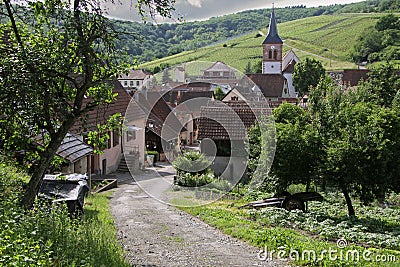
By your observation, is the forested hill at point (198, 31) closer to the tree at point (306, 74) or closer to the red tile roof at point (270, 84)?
the red tile roof at point (270, 84)

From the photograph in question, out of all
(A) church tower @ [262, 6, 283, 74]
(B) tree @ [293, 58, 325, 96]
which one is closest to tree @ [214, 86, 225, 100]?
(B) tree @ [293, 58, 325, 96]

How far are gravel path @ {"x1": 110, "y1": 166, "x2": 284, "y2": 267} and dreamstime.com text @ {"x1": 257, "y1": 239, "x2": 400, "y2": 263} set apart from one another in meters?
0.33

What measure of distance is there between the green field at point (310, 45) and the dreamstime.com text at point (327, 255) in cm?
7558

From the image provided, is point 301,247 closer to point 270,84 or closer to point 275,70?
point 270,84

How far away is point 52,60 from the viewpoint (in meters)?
7.10

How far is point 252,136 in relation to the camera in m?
18.5

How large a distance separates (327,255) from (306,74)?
186 feet

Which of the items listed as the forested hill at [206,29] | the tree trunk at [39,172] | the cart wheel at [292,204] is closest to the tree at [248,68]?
the forested hill at [206,29]

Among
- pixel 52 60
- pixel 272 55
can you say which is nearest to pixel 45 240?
pixel 52 60

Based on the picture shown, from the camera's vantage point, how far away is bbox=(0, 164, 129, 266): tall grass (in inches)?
197

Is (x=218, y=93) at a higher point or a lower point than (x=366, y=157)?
higher

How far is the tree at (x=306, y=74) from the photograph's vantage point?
2443 inches

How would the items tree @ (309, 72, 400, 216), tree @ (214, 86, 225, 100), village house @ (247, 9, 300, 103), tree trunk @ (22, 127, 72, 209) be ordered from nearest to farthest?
tree trunk @ (22, 127, 72, 209) → tree @ (309, 72, 400, 216) → tree @ (214, 86, 225, 100) → village house @ (247, 9, 300, 103)

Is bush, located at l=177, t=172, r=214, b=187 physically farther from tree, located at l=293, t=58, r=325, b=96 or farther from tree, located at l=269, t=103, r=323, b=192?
tree, located at l=293, t=58, r=325, b=96
